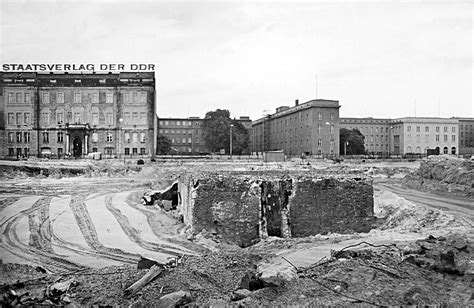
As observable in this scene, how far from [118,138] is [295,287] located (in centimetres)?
7604

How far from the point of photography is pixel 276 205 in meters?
16.5

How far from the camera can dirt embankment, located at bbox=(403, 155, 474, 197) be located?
2612 centimetres

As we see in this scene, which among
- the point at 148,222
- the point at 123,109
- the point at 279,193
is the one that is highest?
the point at 123,109

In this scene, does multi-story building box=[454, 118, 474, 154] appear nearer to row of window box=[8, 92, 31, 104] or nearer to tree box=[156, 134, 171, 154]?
tree box=[156, 134, 171, 154]

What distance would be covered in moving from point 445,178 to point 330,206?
52.3 feet

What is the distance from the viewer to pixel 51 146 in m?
75.1

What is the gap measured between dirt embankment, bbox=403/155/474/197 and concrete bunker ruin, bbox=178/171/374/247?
1159cm

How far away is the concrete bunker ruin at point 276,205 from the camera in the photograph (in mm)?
15633

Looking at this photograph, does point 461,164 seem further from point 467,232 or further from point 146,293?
point 146,293

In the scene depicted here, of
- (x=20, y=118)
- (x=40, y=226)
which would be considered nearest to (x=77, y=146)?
(x=20, y=118)

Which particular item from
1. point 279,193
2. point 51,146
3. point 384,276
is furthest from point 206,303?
point 51,146

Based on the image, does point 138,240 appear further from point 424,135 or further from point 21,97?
point 424,135

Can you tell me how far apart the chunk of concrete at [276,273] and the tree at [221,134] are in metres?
77.2

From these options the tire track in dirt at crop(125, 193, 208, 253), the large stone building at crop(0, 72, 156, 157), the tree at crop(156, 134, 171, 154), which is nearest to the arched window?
the large stone building at crop(0, 72, 156, 157)
